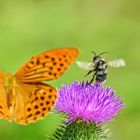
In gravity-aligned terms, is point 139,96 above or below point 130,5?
below

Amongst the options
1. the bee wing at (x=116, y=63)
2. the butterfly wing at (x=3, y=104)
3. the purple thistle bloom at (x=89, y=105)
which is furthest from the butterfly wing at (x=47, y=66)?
the bee wing at (x=116, y=63)

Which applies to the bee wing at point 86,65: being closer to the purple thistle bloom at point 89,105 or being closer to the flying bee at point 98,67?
the flying bee at point 98,67

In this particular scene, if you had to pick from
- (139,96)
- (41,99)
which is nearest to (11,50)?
(139,96)

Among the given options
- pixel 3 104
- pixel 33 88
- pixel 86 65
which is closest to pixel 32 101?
pixel 33 88

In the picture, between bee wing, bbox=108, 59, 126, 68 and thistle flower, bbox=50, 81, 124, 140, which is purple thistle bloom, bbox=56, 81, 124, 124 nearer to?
thistle flower, bbox=50, 81, 124, 140

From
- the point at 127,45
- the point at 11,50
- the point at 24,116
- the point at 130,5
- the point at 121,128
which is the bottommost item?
the point at 24,116

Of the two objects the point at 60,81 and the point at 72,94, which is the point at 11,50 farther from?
the point at 72,94

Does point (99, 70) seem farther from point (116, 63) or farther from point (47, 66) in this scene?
point (47, 66)
